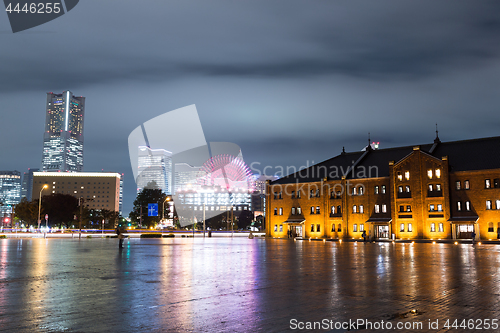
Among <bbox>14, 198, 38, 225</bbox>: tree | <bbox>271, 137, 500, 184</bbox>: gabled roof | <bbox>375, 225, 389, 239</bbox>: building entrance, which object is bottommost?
<bbox>375, 225, 389, 239</bbox>: building entrance

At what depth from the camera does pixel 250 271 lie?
15391 mm

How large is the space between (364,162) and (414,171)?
1132cm

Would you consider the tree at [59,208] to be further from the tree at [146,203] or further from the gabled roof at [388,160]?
the gabled roof at [388,160]

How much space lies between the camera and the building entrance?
67688 millimetres

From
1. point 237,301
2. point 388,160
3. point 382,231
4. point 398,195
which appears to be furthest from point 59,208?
point 237,301

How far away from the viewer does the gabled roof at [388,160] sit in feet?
206

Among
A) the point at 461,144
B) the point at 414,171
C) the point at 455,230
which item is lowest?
the point at 455,230

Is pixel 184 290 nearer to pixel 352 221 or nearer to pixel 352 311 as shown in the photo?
pixel 352 311

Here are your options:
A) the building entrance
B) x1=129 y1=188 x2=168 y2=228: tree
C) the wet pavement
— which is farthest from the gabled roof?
the wet pavement

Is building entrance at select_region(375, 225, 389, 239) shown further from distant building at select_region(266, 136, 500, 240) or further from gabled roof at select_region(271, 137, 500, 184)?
gabled roof at select_region(271, 137, 500, 184)

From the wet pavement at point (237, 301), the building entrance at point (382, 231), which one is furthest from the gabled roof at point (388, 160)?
the wet pavement at point (237, 301)

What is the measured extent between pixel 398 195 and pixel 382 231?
21.8 feet

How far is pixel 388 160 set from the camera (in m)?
73.1

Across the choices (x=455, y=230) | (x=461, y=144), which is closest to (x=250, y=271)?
(x=455, y=230)
